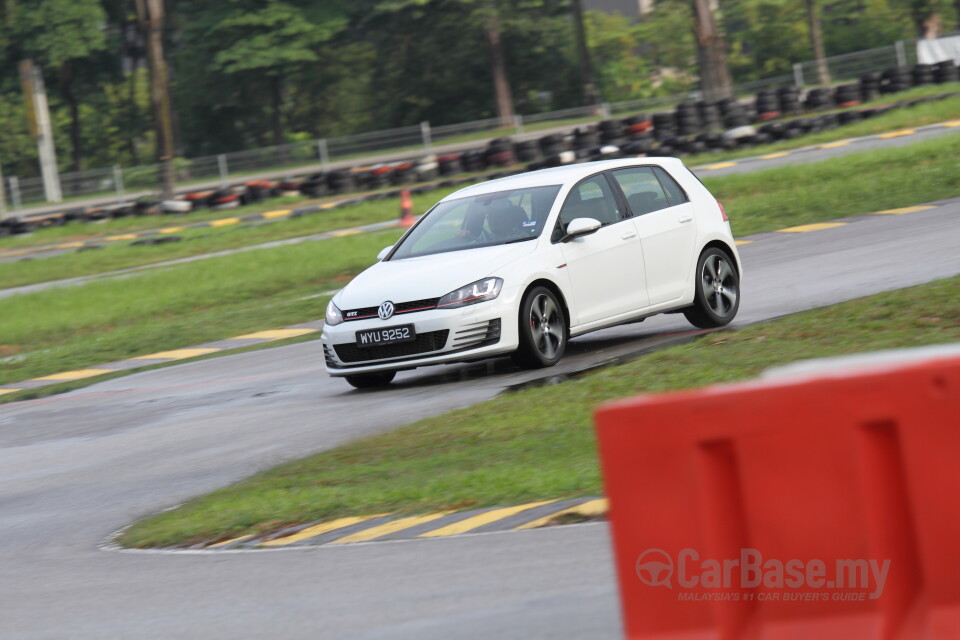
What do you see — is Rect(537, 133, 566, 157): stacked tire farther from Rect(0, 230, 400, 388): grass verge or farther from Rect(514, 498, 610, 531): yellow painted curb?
Rect(514, 498, 610, 531): yellow painted curb

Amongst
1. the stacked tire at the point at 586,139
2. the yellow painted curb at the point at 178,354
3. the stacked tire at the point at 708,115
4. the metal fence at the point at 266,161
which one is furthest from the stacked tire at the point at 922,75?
the yellow painted curb at the point at 178,354

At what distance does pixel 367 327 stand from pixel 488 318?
1.04 meters

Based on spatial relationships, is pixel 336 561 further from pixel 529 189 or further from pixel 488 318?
pixel 529 189

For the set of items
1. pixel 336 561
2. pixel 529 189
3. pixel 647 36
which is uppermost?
Result: pixel 647 36

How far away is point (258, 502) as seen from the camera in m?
7.90

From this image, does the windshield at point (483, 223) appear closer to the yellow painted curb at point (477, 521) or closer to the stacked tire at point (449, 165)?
the yellow painted curb at point (477, 521)

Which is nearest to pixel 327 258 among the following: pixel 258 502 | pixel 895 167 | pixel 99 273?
pixel 99 273

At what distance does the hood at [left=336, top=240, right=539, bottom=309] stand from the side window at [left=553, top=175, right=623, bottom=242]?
586 millimetres

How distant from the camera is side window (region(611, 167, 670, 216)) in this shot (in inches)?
500

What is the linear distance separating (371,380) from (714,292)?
3147 millimetres

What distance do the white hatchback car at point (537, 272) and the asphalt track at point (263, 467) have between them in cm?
32

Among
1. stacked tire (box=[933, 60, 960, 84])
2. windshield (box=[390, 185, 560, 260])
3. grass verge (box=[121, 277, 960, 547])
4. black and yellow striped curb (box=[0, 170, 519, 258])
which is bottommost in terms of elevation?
grass verge (box=[121, 277, 960, 547])

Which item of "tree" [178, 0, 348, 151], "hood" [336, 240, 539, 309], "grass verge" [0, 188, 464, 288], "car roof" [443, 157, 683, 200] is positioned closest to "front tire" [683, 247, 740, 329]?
"car roof" [443, 157, 683, 200]

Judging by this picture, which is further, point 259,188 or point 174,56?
point 174,56
